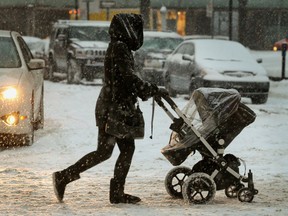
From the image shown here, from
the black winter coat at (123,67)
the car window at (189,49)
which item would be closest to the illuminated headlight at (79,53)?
the car window at (189,49)

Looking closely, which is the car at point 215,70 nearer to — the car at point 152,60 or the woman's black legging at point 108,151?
the car at point 152,60

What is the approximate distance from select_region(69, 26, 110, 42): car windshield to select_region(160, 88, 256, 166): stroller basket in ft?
61.4

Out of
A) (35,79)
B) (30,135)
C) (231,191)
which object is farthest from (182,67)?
(231,191)

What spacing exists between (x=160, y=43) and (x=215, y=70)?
21.4ft

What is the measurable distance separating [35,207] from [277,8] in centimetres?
5278

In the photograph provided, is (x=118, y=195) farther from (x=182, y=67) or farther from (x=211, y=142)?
(x=182, y=67)

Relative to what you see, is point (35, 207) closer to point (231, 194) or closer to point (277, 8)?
point (231, 194)

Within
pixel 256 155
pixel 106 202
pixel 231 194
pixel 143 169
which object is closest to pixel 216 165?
pixel 231 194

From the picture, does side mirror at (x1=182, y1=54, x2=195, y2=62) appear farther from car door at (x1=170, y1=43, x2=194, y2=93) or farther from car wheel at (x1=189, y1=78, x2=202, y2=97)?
car wheel at (x1=189, y1=78, x2=202, y2=97)

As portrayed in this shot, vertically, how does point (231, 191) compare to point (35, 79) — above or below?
below

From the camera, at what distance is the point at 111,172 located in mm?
9492

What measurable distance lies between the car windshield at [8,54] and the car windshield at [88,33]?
13.8 meters

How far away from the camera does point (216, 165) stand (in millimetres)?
7613

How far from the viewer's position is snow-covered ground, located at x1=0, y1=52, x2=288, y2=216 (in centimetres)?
715
